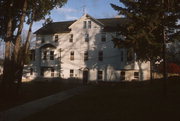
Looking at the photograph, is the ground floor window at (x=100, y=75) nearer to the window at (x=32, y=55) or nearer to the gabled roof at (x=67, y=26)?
the gabled roof at (x=67, y=26)

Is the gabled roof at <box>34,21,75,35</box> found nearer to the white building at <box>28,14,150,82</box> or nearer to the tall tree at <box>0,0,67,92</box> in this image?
the white building at <box>28,14,150,82</box>

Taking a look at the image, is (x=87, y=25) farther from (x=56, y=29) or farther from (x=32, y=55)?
(x=32, y=55)

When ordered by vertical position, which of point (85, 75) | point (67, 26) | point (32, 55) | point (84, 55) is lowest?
point (85, 75)

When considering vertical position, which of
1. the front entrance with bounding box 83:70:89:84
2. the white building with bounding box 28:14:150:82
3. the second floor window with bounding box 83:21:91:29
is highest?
the second floor window with bounding box 83:21:91:29

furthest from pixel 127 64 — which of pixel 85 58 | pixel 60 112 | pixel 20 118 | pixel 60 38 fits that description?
pixel 20 118

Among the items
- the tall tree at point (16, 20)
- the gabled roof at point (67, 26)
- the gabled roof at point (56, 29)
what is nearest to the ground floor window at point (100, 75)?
the gabled roof at point (67, 26)

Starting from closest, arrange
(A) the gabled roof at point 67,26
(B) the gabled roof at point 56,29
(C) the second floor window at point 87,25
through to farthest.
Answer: (A) the gabled roof at point 67,26 → (C) the second floor window at point 87,25 → (B) the gabled roof at point 56,29

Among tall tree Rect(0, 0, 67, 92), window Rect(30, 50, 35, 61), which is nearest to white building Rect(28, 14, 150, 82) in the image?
window Rect(30, 50, 35, 61)

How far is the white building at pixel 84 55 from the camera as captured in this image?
3153 cm

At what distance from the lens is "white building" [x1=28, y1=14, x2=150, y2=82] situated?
31531mm

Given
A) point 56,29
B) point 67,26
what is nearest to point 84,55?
point 67,26

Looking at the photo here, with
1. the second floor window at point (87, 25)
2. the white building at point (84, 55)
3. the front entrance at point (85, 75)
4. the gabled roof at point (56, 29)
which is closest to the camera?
the white building at point (84, 55)

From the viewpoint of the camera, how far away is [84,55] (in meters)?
34.0

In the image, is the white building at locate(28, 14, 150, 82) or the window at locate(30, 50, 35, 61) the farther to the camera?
the window at locate(30, 50, 35, 61)
